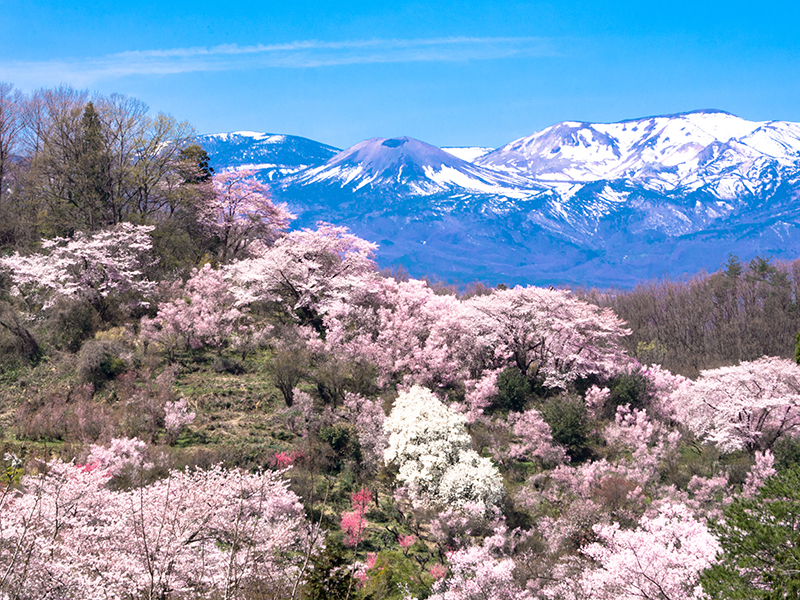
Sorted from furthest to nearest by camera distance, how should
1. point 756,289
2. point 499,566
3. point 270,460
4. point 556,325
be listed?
point 756,289
point 556,325
point 270,460
point 499,566

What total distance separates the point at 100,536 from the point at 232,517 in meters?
2.23

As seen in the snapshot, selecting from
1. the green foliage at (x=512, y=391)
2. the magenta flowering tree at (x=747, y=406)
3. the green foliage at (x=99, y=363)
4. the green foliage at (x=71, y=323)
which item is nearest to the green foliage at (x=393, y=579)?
the green foliage at (x=512, y=391)

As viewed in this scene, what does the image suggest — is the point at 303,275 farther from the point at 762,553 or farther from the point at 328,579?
the point at 762,553

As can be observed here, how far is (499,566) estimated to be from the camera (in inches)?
475

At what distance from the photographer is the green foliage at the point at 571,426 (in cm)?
2025

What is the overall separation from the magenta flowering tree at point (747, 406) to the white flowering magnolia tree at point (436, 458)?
9185mm

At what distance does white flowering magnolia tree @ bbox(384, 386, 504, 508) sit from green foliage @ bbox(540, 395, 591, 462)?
445cm

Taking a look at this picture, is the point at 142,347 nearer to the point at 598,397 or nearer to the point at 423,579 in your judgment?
the point at 423,579

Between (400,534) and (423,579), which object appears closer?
(423,579)

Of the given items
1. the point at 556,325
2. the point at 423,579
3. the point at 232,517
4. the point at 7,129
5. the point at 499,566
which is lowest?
the point at 423,579

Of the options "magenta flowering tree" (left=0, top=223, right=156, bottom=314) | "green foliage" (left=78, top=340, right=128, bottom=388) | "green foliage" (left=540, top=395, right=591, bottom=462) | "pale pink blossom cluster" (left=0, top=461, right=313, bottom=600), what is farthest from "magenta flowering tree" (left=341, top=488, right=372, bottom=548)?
"magenta flowering tree" (left=0, top=223, right=156, bottom=314)

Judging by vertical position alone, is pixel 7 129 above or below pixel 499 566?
above

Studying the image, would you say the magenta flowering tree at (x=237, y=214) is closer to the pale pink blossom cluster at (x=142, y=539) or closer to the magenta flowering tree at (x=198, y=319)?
the magenta flowering tree at (x=198, y=319)

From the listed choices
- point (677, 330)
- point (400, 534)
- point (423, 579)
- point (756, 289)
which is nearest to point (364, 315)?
point (400, 534)
